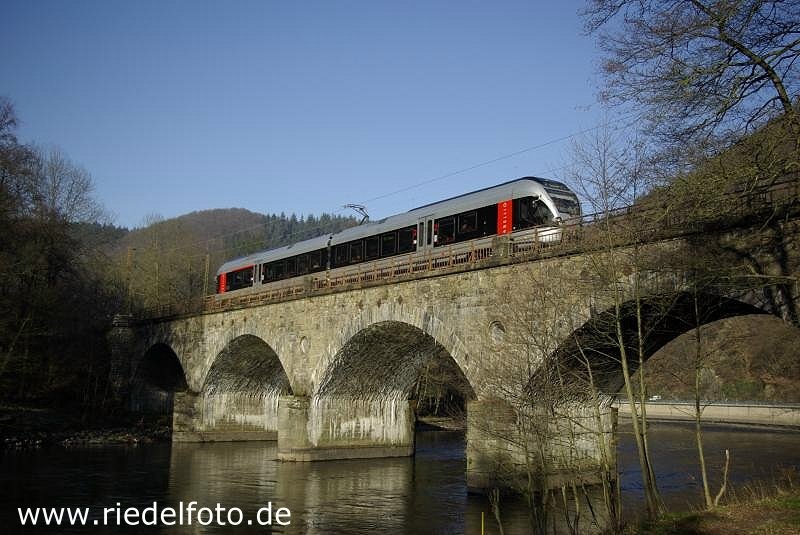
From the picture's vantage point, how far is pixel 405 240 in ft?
90.7

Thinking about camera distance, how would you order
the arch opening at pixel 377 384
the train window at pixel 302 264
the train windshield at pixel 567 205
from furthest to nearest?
the train window at pixel 302 264
the arch opening at pixel 377 384
the train windshield at pixel 567 205

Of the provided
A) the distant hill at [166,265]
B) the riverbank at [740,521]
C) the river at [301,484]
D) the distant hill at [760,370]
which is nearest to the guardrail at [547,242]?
the riverbank at [740,521]

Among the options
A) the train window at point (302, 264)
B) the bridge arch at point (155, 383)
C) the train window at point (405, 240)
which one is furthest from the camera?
the bridge arch at point (155, 383)

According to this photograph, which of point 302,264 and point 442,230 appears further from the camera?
point 302,264

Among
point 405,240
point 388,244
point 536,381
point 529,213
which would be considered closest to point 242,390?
point 388,244

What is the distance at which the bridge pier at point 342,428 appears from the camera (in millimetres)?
29359

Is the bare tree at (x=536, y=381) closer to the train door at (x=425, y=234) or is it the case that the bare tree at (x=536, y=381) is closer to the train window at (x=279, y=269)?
the train door at (x=425, y=234)

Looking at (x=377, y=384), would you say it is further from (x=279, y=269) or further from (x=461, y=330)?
(x=279, y=269)

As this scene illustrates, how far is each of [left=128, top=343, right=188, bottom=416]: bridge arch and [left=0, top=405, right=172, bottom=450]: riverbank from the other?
490 centimetres

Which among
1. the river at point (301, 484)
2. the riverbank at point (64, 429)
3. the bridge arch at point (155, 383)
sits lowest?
the river at point (301, 484)

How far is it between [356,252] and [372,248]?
4.45 ft

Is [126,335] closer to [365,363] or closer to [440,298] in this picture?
[365,363]

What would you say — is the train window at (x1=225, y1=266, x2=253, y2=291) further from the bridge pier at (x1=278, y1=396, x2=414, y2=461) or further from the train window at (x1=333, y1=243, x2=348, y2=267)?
the bridge pier at (x1=278, y1=396, x2=414, y2=461)

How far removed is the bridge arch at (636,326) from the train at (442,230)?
2730mm
